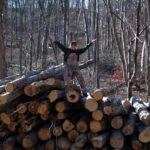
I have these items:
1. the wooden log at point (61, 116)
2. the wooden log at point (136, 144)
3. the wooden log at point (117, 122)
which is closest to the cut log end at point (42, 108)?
the wooden log at point (61, 116)

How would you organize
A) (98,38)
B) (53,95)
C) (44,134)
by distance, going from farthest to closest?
1. (98,38)
2. (44,134)
3. (53,95)

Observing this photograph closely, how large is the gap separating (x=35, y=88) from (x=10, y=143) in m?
1.11

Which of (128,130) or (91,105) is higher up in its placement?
(91,105)

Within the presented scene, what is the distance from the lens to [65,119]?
27.3 ft

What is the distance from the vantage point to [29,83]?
8.58 m

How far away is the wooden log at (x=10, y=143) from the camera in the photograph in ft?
27.5

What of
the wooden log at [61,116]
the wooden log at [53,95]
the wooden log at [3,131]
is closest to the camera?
the wooden log at [53,95]

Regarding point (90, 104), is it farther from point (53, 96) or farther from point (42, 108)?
point (42, 108)

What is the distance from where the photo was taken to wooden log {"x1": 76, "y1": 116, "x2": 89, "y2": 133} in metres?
8.15

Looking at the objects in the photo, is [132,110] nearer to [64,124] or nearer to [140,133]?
[140,133]

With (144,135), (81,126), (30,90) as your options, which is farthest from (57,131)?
(144,135)

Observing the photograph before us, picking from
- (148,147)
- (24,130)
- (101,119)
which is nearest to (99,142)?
(101,119)

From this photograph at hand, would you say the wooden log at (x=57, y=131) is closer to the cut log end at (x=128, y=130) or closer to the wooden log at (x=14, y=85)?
the wooden log at (x=14, y=85)

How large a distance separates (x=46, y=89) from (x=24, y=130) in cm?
85
